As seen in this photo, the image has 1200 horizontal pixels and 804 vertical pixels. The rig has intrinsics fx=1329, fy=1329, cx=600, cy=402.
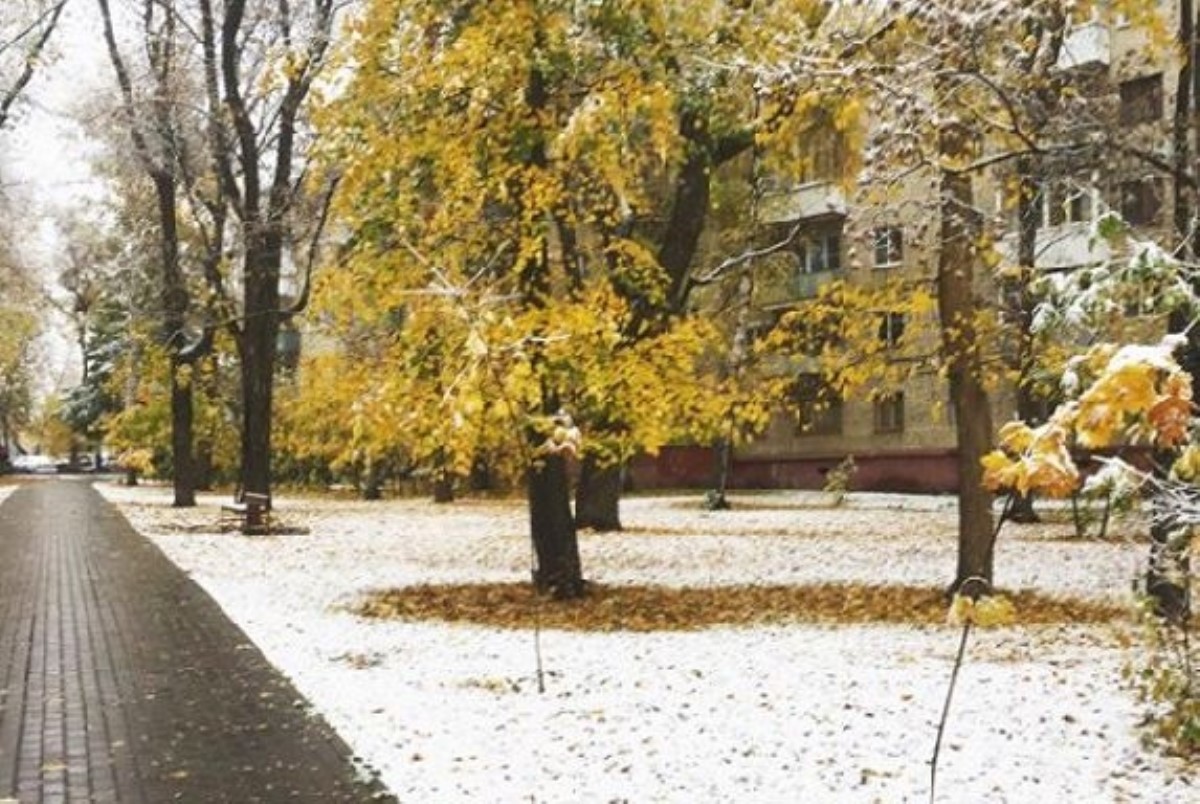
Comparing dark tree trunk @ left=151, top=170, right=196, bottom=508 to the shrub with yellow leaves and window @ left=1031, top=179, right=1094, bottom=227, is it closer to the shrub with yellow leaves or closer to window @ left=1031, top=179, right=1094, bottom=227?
window @ left=1031, top=179, right=1094, bottom=227

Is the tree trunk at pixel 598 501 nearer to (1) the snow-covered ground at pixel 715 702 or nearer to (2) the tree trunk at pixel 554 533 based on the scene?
(1) the snow-covered ground at pixel 715 702

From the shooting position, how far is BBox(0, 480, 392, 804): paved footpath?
6.88 metres

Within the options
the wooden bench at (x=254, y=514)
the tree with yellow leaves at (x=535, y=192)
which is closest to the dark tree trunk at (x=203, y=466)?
the wooden bench at (x=254, y=514)

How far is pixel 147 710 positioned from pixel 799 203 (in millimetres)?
39414

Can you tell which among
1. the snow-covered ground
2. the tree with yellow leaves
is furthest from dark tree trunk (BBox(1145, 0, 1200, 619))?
the tree with yellow leaves

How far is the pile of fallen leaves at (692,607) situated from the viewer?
1308cm

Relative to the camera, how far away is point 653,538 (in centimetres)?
2403

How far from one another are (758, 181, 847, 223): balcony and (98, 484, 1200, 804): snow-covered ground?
21.7 m

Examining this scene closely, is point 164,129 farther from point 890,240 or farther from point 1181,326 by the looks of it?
point 1181,326

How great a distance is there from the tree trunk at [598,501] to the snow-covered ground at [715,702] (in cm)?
770

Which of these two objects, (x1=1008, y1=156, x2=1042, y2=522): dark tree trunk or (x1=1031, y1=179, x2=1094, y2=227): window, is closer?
(x1=1031, y1=179, x2=1094, y2=227): window

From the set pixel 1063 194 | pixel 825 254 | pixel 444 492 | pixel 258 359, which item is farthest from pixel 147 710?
pixel 825 254

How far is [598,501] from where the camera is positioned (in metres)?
26.1

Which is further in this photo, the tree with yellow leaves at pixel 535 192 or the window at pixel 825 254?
the window at pixel 825 254
